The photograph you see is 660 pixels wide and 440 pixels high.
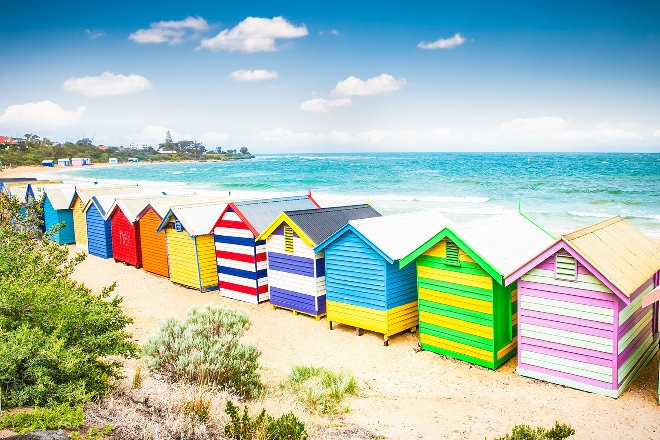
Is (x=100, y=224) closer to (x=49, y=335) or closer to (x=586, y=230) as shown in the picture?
(x=49, y=335)

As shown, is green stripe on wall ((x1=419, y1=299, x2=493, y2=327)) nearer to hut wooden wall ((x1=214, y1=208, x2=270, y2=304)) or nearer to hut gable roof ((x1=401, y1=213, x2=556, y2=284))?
hut gable roof ((x1=401, y1=213, x2=556, y2=284))

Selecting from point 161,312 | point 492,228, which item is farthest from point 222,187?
point 492,228

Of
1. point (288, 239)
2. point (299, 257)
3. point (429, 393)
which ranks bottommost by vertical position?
point (429, 393)

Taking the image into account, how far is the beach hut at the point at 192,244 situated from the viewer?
1825 centimetres

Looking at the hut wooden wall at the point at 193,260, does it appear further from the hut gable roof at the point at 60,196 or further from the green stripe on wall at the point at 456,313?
the hut gable roof at the point at 60,196

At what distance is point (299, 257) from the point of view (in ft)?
49.4

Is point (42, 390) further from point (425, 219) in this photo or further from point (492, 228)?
point (425, 219)

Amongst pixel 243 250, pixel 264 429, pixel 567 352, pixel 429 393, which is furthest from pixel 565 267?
pixel 243 250

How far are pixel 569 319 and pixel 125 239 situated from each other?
19.0 m

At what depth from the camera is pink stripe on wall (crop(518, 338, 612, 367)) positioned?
384 inches

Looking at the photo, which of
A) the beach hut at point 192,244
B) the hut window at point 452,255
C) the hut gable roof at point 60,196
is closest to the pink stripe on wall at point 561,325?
the hut window at point 452,255

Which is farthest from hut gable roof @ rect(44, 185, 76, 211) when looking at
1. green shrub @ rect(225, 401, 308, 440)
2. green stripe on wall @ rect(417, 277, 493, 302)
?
green shrub @ rect(225, 401, 308, 440)

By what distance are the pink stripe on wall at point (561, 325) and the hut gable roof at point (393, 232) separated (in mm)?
3109

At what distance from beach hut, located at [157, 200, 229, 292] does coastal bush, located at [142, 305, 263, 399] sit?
8.06m
